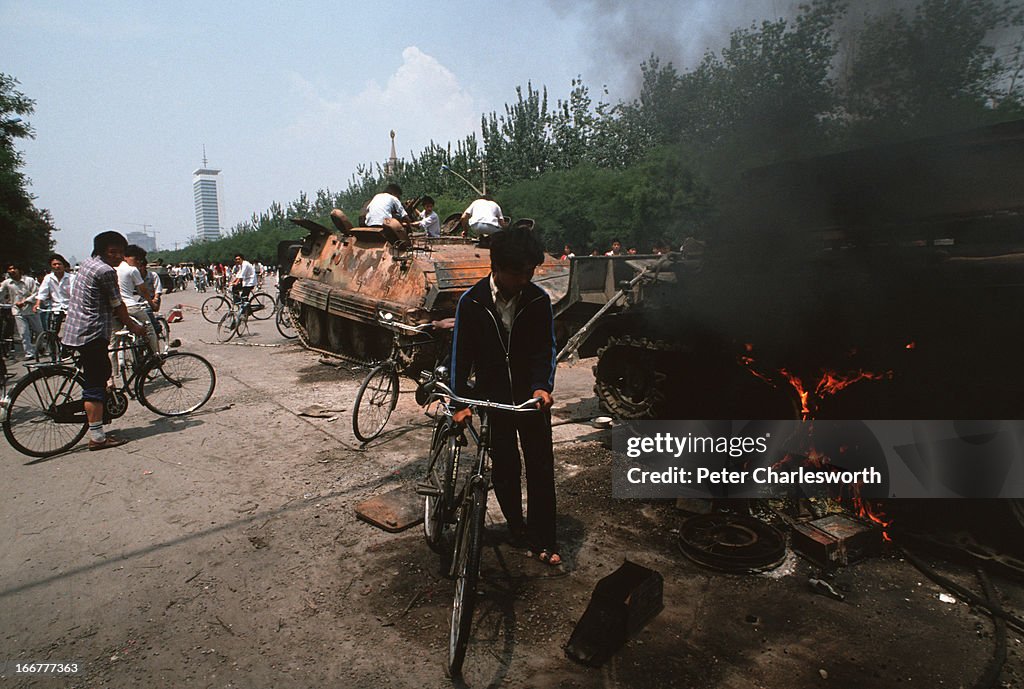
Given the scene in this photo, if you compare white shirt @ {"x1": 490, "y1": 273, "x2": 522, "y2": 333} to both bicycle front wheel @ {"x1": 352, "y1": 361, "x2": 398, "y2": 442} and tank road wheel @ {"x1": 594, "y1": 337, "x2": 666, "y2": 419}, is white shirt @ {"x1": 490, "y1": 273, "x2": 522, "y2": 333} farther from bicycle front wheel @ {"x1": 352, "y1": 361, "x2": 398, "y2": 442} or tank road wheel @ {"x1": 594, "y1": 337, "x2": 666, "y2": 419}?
bicycle front wheel @ {"x1": 352, "y1": 361, "x2": 398, "y2": 442}

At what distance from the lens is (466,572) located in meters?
2.91

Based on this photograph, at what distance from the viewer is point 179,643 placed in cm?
321

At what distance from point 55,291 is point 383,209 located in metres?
6.71

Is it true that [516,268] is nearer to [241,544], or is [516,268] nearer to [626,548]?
[626,548]

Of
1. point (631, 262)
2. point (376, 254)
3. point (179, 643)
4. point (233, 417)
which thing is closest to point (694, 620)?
point (179, 643)

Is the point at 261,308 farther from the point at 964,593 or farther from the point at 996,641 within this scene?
the point at 996,641

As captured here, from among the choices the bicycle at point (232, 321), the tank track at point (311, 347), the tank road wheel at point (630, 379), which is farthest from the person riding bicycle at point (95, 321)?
the bicycle at point (232, 321)

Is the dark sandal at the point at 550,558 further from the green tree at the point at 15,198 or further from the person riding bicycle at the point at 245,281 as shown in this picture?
the green tree at the point at 15,198

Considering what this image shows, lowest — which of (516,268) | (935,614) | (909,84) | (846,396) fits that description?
(935,614)


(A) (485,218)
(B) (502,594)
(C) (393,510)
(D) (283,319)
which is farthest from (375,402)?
(D) (283,319)

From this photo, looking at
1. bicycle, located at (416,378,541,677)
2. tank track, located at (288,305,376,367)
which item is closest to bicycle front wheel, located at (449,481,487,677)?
bicycle, located at (416,378,541,677)

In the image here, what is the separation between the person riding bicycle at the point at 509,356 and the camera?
3564 millimetres

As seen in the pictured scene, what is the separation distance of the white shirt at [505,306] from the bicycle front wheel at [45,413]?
198 inches

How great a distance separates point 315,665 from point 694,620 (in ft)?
6.71
